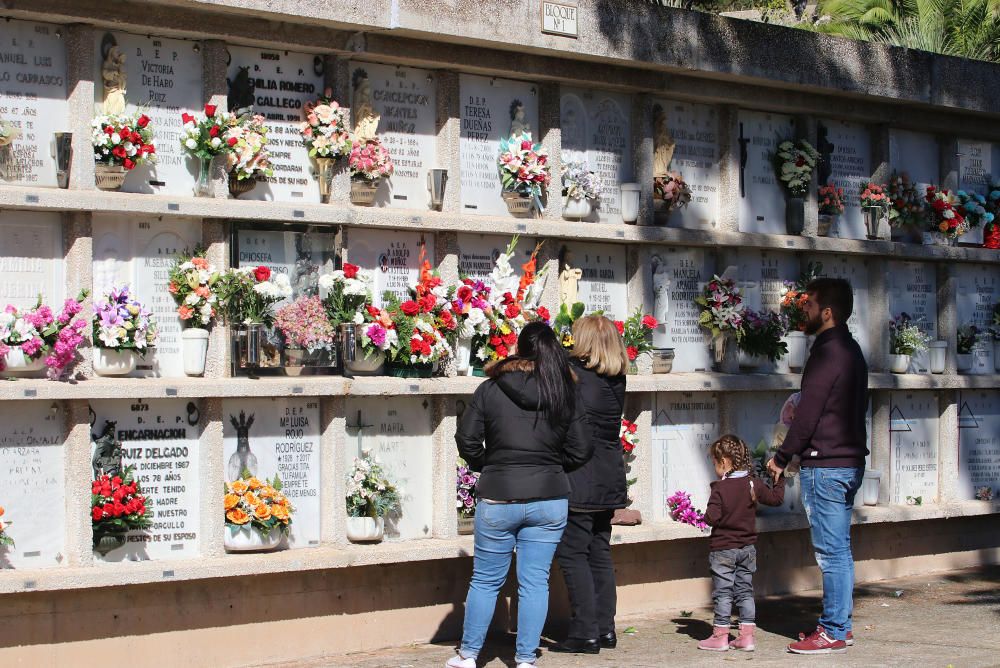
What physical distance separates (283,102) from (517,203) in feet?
5.14

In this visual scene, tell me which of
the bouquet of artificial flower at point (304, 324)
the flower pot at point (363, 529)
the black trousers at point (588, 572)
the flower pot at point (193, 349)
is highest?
the bouquet of artificial flower at point (304, 324)

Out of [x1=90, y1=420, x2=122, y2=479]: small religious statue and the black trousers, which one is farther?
the black trousers

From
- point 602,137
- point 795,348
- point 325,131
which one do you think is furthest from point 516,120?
point 795,348

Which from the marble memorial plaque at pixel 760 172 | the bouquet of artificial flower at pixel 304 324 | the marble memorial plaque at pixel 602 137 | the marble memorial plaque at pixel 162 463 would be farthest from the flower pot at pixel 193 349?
the marble memorial plaque at pixel 760 172

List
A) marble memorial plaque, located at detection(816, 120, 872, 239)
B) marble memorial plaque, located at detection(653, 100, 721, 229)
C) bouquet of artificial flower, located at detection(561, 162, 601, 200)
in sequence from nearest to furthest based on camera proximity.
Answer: bouquet of artificial flower, located at detection(561, 162, 601, 200), marble memorial plaque, located at detection(653, 100, 721, 229), marble memorial plaque, located at detection(816, 120, 872, 239)

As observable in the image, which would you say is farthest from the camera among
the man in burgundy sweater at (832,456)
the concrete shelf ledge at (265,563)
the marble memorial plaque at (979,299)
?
the marble memorial plaque at (979,299)

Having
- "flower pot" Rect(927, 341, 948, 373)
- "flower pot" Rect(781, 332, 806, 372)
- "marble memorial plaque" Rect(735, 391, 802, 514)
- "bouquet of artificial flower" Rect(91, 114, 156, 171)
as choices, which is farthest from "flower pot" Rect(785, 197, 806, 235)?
"bouquet of artificial flower" Rect(91, 114, 156, 171)

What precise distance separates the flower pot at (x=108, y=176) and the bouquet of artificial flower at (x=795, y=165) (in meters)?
4.76

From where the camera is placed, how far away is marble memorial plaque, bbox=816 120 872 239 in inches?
401

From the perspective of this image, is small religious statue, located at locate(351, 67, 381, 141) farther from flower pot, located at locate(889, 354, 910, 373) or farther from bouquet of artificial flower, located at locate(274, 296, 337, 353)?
flower pot, located at locate(889, 354, 910, 373)

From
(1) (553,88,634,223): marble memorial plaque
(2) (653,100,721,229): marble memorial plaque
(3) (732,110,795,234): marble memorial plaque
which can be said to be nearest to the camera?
(1) (553,88,634,223): marble memorial plaque

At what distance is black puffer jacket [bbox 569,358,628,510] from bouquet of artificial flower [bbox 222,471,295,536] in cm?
150

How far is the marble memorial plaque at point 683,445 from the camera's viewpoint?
9.10m

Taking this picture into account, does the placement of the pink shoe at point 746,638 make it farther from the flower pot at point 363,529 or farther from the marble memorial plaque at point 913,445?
the marble memorial plaque at point 913,445
